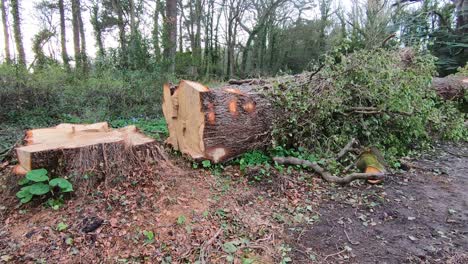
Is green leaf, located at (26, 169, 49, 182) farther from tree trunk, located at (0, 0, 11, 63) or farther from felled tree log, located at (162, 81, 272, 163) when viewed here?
tree trunk, located at (0, 0, 11, 63)

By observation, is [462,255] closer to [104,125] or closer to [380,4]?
[104,125]

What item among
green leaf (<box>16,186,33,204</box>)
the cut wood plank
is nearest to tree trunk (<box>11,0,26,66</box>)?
the cut wood plank

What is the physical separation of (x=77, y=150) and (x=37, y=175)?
13.6 inches

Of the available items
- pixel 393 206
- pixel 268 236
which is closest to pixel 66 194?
pixel 268 236

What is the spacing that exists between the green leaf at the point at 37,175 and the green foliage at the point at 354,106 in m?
2.47

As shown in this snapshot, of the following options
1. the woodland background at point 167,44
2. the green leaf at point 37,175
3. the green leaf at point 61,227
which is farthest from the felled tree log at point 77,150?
the woodland background at point 167,44

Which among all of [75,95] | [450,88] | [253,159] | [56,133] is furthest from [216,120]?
[450,88]

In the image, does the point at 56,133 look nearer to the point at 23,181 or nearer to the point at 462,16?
the point at 23,181

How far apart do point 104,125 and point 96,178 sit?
966mm

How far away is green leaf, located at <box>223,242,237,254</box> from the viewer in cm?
190

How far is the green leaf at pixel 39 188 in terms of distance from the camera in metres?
2.11

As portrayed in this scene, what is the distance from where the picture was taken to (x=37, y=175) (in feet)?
6.99

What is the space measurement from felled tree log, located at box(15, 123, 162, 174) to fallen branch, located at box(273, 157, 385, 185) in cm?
159

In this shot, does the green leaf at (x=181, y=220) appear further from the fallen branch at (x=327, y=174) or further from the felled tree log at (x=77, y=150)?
the fallen branch at (x=327, y=174)
